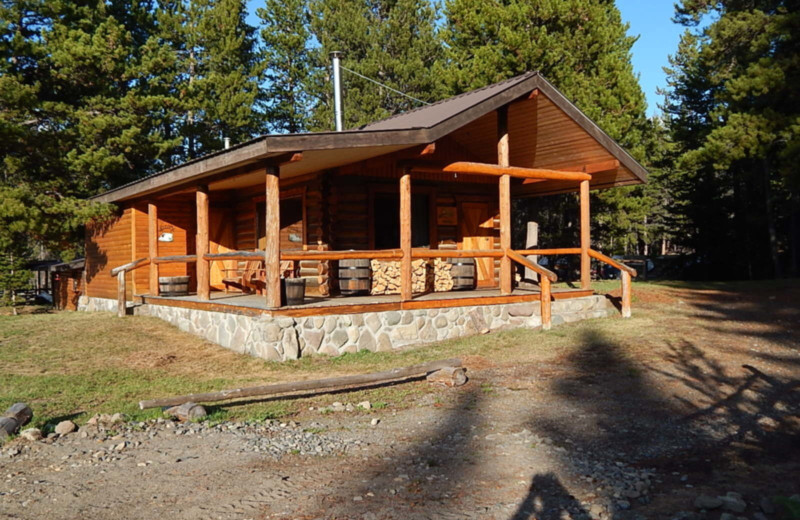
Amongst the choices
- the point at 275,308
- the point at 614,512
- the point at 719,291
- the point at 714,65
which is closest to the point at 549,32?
the point at 714,65

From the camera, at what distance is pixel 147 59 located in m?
Answer: 22.4

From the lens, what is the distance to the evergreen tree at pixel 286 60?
32.4m

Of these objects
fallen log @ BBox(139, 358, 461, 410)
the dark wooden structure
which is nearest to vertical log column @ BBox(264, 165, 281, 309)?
the dark wooden structure

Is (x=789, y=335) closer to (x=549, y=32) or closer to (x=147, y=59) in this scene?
(x=549, y=32)

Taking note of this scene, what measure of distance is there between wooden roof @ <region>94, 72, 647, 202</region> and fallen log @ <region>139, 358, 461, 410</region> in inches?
142

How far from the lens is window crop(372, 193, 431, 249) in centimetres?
1379

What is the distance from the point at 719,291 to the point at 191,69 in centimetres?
2267

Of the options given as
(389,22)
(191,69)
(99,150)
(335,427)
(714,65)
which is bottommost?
(335,427)

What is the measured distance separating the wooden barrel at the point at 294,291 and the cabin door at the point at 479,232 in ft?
19.0

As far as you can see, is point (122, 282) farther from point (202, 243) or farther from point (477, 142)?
point (477, 142)

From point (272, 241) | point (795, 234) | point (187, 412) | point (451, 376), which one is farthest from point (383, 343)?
point (795, 234)

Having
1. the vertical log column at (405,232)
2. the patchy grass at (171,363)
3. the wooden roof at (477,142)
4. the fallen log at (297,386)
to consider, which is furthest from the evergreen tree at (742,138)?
the fallen log at (297,386)

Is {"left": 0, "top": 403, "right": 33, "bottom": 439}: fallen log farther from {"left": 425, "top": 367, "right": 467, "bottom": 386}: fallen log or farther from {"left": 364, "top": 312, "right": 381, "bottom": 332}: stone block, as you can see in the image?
{"left": 364, "top": 312, "right": 381, "bottom": 332}: stone block

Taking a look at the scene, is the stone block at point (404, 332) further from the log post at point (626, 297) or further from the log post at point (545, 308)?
the log post at point (626, 297)
